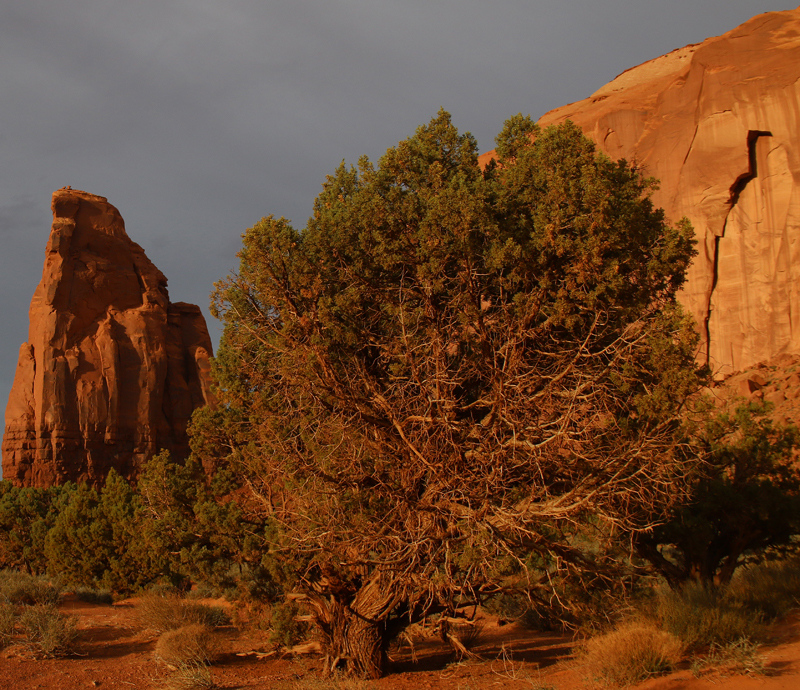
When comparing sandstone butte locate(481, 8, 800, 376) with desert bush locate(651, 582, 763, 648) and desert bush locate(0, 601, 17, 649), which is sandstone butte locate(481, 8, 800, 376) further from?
desert bush locate(0, 601, 17, 649)

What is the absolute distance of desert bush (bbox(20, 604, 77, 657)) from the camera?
11164mm

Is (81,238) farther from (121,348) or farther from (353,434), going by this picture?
(353,434)

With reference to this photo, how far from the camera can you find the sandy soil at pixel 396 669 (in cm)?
737

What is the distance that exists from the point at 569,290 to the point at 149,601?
12.5m

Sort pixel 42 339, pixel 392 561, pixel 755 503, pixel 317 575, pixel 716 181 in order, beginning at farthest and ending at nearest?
pixel 42 339 < pixel 716 181 < pixel 755 503 < pixel 317 575 < pixel 392 561

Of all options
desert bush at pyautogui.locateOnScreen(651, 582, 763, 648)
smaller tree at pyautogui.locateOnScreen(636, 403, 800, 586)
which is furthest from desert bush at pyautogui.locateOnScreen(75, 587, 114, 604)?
desert bush at pyautogui.locateOnScreen(651, 582, 763, 648)

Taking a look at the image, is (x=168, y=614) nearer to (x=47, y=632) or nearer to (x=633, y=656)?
(x=47, y=632)

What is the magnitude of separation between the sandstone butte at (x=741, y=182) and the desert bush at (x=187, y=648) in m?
31.3

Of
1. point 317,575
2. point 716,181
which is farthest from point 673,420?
point 716,181

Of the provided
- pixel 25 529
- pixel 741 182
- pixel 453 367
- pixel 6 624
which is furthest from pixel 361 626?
pixel 741 182

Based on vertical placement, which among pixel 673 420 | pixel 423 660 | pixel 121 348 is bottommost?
pixel 423 660

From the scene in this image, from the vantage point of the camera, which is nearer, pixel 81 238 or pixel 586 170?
pixel 586 170

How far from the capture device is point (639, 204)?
9.17 meters

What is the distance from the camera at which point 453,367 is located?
9.38 metres
